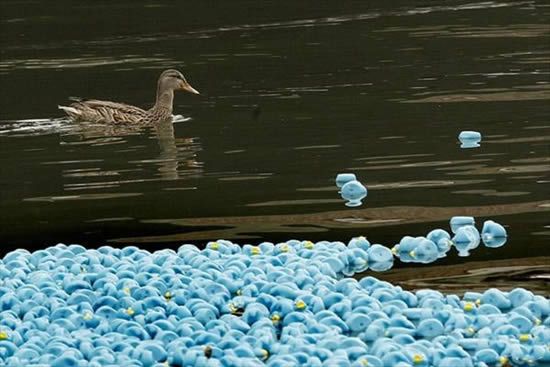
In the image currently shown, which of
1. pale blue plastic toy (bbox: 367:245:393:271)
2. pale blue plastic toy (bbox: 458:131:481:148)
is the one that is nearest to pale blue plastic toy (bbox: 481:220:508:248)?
pale blue plastic toy (bbox: 367:245:393:271)

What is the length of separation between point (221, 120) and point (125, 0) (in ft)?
58.5

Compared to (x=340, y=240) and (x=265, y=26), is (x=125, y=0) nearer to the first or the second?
(x=265, y=26)

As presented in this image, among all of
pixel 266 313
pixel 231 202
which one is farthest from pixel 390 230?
pixel 266 313

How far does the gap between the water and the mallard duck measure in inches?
8.6

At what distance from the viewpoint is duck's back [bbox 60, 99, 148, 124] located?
732 inches

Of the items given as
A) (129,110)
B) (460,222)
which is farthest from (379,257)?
(129,110)

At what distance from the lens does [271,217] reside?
1241 cm

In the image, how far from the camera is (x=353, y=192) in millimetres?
13148

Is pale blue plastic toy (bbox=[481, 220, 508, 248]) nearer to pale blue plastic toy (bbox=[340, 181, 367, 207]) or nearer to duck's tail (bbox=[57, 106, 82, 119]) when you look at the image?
pale blue plastic toy (bbox=[340, 181, 367, 207])

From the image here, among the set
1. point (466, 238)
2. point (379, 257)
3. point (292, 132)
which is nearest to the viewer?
point (379, 257)

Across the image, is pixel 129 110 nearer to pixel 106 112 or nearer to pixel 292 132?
pixel 106 112

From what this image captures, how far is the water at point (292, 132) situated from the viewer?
12.2m

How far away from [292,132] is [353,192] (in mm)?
4073

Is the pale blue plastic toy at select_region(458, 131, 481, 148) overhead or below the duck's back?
below
